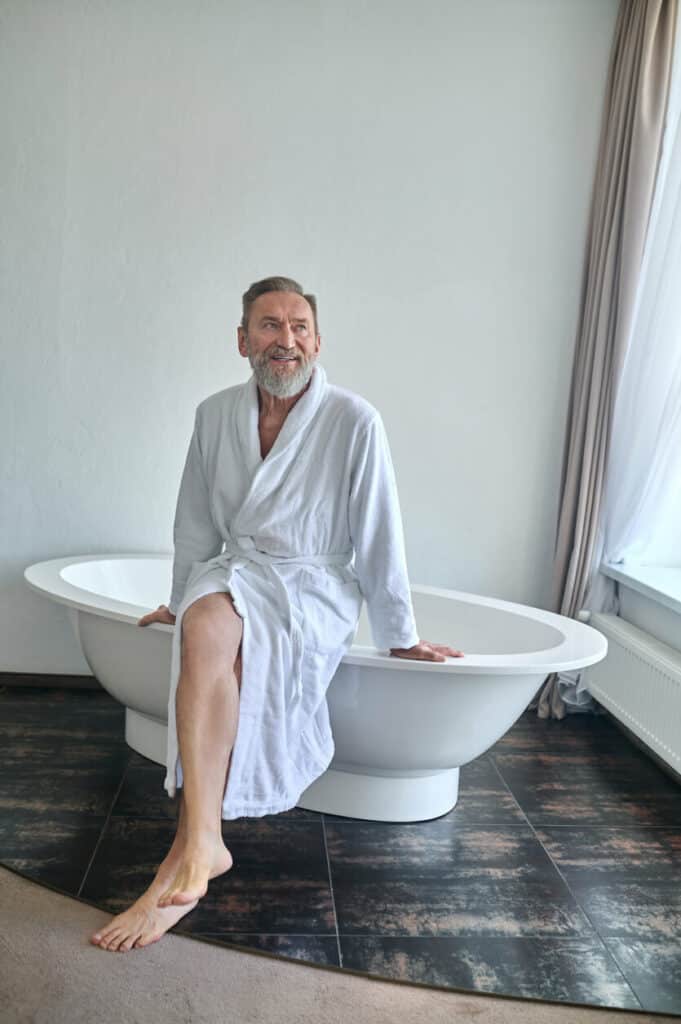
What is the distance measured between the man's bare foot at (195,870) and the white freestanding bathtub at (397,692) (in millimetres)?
521

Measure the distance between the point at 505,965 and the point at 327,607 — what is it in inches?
33.9

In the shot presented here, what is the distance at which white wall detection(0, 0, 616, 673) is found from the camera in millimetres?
3312

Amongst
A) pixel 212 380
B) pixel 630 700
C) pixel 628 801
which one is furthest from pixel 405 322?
pixel 628 801

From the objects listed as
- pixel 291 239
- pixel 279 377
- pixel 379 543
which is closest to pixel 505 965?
pixel 379 543

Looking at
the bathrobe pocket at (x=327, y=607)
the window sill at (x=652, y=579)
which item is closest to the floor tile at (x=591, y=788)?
the window sill at (x=652, y=579)

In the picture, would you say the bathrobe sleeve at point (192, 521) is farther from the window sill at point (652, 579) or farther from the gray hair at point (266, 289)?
the window sill at point (652, 579)

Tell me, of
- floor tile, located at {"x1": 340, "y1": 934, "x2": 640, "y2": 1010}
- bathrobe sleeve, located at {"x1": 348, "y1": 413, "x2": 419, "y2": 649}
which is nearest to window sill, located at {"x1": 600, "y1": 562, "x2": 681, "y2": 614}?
bathrobe sleeve, located at {"x1": 348, "y1": 413, "x2": 419, "y2": 649}

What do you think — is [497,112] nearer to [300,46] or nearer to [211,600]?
[300,46]

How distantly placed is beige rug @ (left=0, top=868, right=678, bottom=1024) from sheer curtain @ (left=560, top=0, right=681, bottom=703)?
172 cm

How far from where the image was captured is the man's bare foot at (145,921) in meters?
1.92

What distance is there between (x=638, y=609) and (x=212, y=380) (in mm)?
1652

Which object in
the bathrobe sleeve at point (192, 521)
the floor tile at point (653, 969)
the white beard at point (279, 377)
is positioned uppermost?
the white beard at point (279, 377)

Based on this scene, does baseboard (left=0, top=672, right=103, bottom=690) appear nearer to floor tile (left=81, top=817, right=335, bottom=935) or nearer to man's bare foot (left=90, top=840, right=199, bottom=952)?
floor tile (left=81, top=817, right=335, bottom=935)

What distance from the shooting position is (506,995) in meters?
1.83
